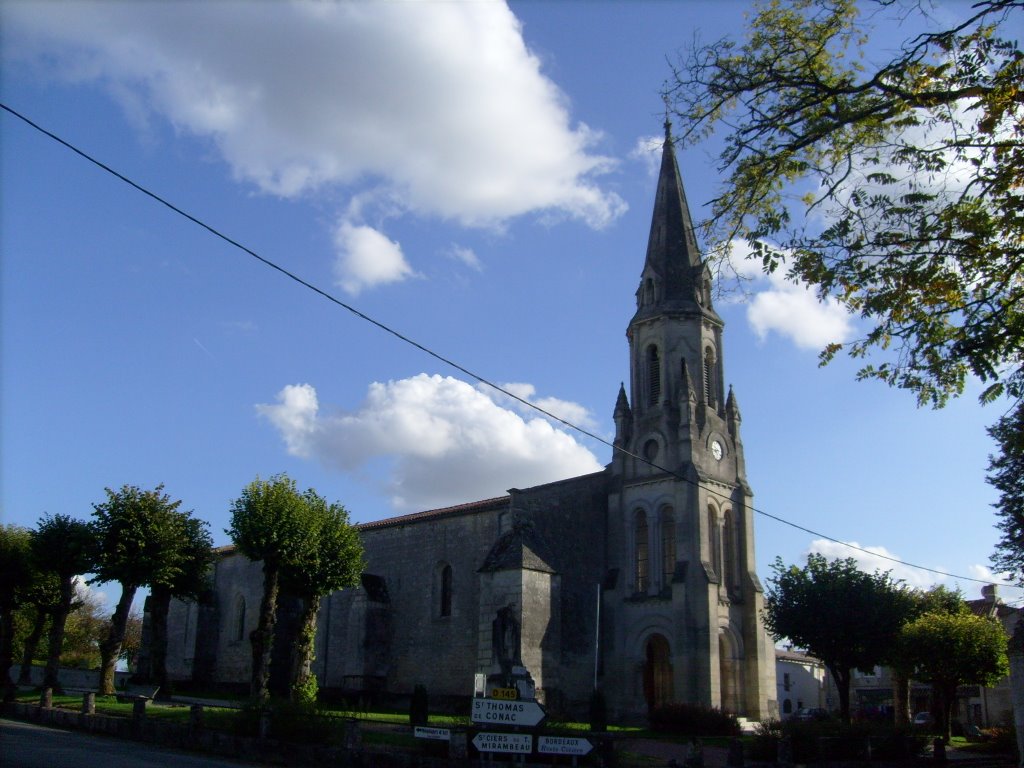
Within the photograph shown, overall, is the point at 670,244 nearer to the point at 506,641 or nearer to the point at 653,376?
the point at 653,376

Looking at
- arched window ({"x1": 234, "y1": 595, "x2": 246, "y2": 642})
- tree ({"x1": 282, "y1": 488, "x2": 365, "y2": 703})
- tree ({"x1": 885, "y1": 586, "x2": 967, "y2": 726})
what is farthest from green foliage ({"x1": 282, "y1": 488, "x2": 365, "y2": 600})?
tree ({"x1": 885, "y1": 586, "x2": 967, "y2": 726})

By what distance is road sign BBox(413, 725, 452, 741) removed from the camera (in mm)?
19125

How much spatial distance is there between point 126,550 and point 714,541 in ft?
77.3

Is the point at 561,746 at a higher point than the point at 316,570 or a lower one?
lower

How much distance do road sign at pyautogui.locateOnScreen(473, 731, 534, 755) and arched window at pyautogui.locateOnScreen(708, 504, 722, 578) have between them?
19398 mm

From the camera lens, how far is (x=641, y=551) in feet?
123

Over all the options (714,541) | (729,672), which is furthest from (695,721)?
(714,541)

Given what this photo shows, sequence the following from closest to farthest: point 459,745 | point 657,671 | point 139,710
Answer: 1. point 459,745
2. point 139,710
3. point 657,671

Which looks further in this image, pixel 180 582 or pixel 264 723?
pixel 180 582

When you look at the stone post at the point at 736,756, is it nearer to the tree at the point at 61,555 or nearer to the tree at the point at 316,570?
the tree at the point at 316,570

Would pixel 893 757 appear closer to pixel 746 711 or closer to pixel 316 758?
pixel 746 711

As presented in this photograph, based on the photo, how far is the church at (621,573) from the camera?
3369 cm

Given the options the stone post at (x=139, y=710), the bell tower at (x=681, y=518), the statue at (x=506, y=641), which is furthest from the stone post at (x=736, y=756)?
the stone post at (x=139, y=710)

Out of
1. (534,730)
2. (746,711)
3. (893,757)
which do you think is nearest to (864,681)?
(746,711)
